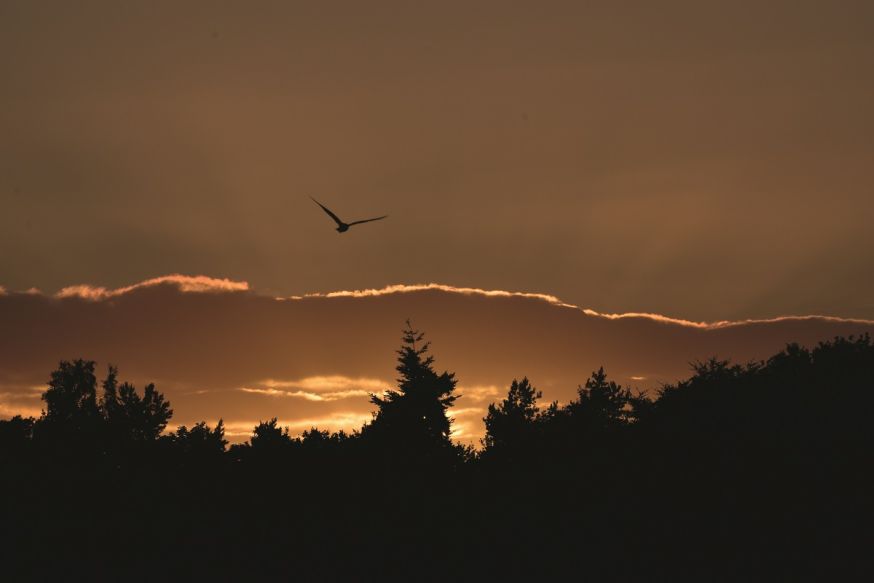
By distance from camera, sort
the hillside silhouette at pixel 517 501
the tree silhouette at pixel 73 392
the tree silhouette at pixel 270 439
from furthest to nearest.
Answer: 1. the tree silhouette at pixel 73 392
2. the tree silhouette at pixel 270 439
3. the hillside silhouette at pixel 517 501

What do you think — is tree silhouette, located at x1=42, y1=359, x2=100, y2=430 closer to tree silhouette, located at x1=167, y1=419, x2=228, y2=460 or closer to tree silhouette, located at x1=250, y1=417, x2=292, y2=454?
tree silhouette, located at x1=167, y1=419, x2=228, y2=460

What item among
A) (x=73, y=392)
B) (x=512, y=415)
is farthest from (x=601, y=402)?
(x=73, y=392)

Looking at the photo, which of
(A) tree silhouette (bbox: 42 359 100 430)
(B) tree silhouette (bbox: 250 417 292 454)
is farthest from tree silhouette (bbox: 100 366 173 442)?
(B) tree silhouette (bbox: 250 417 292 454)

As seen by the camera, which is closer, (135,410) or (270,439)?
(270,439)

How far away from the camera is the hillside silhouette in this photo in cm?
5462

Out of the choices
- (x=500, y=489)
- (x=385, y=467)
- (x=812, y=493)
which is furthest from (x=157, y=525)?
(x=812, y=493)

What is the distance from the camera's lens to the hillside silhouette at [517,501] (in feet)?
179

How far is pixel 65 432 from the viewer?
9125cm

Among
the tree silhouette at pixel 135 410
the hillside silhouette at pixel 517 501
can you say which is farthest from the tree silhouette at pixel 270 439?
the tree silhouette at pixel 135 410

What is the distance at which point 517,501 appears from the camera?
6394cm

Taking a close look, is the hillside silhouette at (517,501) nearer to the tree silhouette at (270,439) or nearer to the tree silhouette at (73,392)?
the tree silhouette at (270,439)

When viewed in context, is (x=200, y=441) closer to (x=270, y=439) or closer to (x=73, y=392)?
(x=270, y=439)

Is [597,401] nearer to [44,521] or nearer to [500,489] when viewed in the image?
[500,489]

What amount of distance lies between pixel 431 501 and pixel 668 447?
15.1 meters
